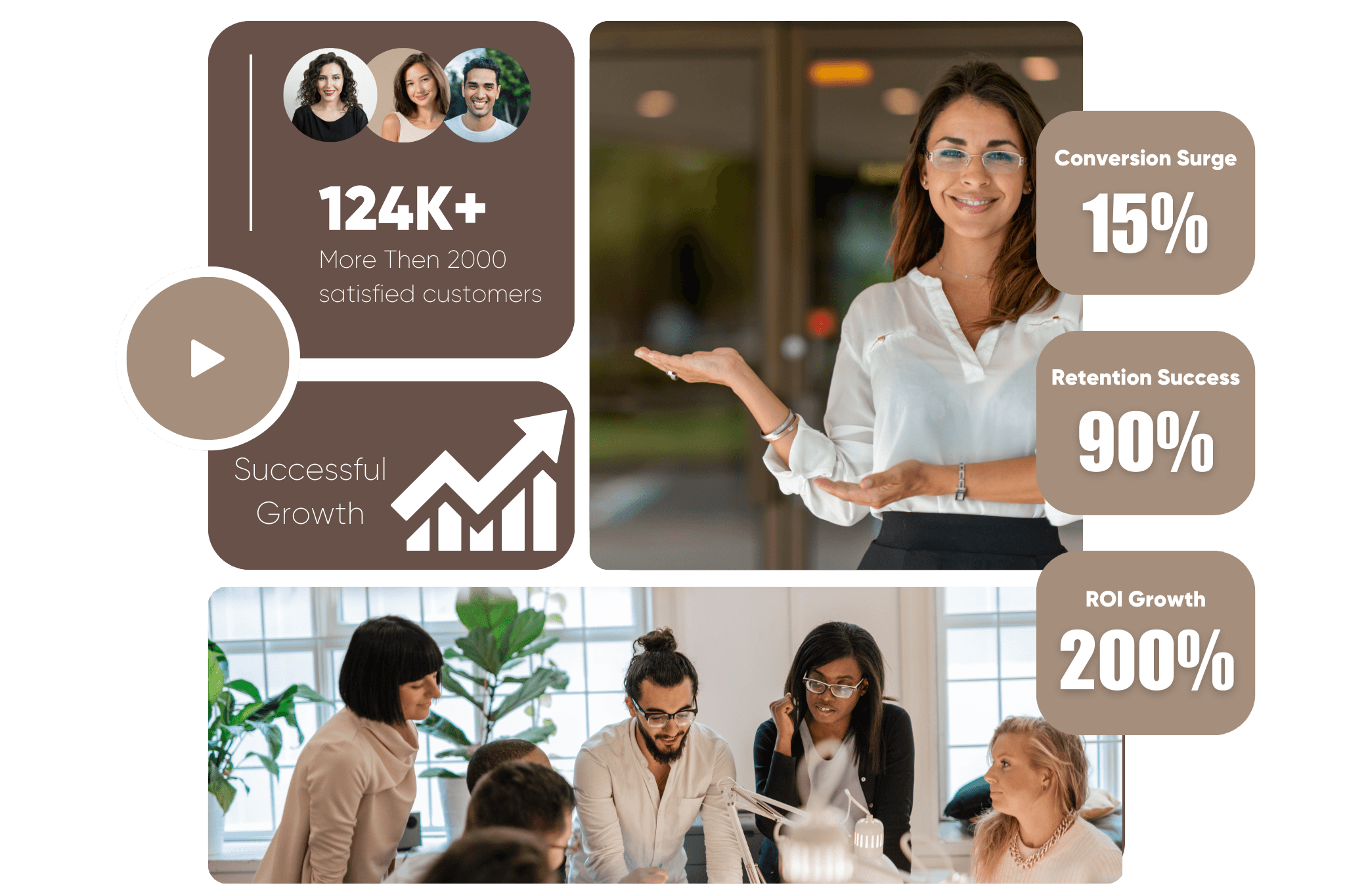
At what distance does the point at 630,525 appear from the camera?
2.37m

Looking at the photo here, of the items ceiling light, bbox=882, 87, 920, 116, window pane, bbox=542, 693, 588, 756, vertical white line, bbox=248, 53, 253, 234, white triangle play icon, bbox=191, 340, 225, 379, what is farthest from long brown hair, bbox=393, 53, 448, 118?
window pane, bbox=542, 693, 588, 756

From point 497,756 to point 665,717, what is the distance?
38 cm

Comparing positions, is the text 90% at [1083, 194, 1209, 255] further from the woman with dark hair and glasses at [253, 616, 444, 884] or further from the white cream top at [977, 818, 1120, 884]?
the woman with dark hair and glasses at [253, 616, 444, 884]

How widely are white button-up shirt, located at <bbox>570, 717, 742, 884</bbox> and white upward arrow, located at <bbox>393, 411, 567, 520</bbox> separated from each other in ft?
1.97

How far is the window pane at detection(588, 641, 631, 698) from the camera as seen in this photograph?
93.6 inches

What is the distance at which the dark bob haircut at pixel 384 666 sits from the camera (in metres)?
2.38

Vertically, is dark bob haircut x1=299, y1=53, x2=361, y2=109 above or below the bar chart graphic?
above

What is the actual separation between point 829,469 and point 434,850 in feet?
4.01

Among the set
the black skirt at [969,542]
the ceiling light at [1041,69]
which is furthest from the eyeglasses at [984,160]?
the black skirt at [969,542]

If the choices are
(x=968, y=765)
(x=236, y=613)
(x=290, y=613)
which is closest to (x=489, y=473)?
(x=290, y=613)

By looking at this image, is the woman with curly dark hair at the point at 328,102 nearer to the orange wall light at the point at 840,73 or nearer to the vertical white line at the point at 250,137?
the vertical white line at the point at 250,137

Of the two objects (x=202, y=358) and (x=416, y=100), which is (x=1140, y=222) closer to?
(x=416, y=100)

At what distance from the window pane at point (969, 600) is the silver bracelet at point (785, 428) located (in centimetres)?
49

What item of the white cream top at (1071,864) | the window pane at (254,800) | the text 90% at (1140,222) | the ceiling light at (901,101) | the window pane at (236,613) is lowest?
the white cream top at (1071,864)
